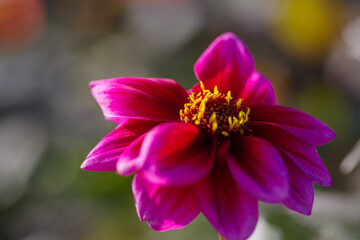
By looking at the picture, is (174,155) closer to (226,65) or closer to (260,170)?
(260,170)

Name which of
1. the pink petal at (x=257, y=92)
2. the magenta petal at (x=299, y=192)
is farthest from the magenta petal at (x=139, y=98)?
the magenta petal at (x=299, y=192)

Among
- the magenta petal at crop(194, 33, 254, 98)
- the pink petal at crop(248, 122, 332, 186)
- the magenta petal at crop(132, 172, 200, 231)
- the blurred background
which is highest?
the magenta petal at crop(194, 33, 254, 98)

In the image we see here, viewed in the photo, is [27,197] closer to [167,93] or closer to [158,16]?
[167,93]

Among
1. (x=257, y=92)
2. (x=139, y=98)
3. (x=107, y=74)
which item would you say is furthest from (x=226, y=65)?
(x=107, y=74)

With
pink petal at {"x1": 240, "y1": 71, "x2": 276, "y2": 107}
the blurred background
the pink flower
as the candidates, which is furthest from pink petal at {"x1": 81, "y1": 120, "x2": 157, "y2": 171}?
the blurred background

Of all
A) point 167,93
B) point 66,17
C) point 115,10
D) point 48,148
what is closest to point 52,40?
point 66,17

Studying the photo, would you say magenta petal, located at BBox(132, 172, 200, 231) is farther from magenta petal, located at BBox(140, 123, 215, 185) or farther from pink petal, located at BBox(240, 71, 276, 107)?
pink petal, located at BBox(240, 71, 276, 107)

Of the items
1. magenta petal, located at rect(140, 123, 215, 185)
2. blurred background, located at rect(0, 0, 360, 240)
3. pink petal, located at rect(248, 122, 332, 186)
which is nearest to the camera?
magenta petal, located at rect(140, 123, 215, 185)
